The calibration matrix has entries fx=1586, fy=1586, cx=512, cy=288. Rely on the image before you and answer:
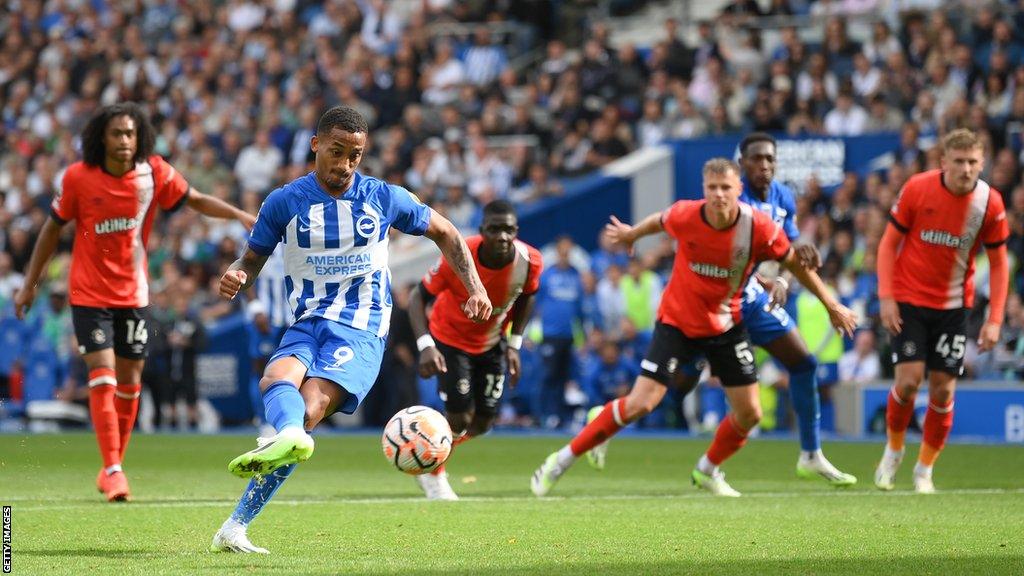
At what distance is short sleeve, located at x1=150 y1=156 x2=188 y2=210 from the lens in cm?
1065

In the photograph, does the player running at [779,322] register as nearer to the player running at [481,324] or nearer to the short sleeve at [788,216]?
the short sleeve at [788,216]

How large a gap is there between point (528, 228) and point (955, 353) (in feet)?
39.5

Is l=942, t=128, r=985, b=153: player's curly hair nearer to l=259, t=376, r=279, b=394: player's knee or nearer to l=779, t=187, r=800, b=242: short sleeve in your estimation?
l=779, t=187, r=800, b=242: short sleeve

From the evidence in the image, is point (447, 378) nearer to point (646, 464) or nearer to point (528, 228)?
point (646, 464)

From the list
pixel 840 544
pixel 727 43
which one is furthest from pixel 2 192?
pixel 840 544

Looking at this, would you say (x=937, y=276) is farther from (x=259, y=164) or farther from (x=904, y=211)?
(x=259, y=164)

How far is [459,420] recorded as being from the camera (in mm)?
11078

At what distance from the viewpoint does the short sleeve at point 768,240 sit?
395 inches

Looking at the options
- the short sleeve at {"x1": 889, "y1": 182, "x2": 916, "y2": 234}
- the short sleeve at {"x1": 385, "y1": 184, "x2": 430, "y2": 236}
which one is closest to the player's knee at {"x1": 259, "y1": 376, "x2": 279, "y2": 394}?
the short sleeve at {"x1": 385, "y1": 184, "x2": 430, "y2": 236}

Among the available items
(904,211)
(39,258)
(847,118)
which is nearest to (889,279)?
(904,211)

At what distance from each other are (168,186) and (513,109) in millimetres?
13889

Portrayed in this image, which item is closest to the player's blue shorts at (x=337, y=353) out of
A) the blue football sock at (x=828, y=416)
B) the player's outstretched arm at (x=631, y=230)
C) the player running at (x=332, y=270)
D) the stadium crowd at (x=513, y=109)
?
the player running at (x=332, y=270)

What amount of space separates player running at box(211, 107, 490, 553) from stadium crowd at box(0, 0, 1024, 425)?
964 centimetres

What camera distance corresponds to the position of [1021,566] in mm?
6852
